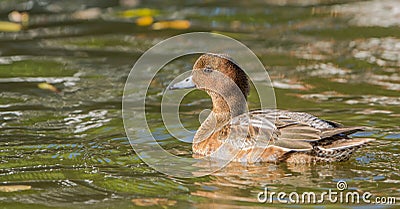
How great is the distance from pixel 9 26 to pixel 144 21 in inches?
88.5

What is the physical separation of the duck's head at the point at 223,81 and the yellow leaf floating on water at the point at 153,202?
1919mm

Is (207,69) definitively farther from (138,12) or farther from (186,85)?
(138,12)

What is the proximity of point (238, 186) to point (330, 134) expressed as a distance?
1.04 m

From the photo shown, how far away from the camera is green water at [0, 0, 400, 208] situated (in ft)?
23.0

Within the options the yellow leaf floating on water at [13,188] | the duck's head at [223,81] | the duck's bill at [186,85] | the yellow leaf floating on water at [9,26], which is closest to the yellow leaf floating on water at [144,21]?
the yellow leaf floating on water at [9,26]

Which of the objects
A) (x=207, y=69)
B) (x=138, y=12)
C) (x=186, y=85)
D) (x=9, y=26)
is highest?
(x=138, y=12)

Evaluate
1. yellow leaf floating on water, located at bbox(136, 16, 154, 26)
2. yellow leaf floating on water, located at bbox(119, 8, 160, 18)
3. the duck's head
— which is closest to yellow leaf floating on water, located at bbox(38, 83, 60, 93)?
the duck's head

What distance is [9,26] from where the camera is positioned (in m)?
13.9

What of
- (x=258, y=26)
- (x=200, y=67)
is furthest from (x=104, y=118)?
(x=258, y=26)

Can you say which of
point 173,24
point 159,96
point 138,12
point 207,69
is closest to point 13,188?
point 207,69

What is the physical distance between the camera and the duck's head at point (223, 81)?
27.4 feet

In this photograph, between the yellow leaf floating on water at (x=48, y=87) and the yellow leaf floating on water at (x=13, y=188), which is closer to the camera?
the yellow leaf floating on water at (x=13, y=188)

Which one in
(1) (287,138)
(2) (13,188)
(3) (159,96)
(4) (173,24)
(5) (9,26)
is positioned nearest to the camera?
(2) (13,188)

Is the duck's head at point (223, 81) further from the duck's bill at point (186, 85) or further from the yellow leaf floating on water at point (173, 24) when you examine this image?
the yellow leaf floating on water at point (173, 24)
